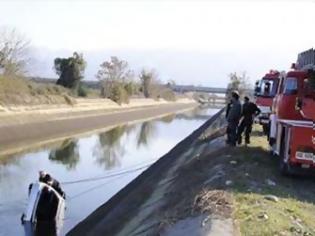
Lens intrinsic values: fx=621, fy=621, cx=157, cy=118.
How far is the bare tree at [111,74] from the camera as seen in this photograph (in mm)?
100188

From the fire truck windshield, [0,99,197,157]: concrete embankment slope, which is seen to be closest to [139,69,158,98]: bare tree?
[0,99,197,157]: concrete embankment slope

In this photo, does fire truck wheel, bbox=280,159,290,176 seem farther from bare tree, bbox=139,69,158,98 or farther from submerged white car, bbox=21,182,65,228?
bare tree, bbox=139,69,158,98

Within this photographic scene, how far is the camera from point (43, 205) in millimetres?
19047

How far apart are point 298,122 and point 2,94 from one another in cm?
4605

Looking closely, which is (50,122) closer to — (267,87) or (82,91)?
(82,91)

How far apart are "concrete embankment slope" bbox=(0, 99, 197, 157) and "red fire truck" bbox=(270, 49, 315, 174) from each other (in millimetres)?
23879

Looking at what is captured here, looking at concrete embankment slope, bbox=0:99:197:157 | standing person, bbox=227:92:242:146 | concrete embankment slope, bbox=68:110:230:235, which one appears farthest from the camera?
concrete embankment slope, bbox=0:99:197:157

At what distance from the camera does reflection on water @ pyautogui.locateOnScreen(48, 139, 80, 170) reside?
116 ft

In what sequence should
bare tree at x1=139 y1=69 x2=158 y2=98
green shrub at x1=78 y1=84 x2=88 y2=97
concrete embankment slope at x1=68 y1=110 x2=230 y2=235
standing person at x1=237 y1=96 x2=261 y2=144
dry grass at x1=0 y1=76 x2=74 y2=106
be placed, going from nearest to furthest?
concrete embankment slope at x1=68 y1=110 x2=230 y2=235, standing person at x1=237 y1=96 x2=261 y2=144, dry grass at x1=0 y1=76 x2=74 y2=106, green shrub at x1=78 y1=84 x2=88 y2=97, bare tree at x1=139 y1=69 x2=158 y2=98

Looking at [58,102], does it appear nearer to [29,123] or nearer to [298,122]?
[29,123]

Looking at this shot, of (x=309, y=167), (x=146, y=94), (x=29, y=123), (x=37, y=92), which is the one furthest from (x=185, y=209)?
(x=146, y=94)

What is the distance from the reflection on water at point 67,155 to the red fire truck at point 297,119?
16.5m

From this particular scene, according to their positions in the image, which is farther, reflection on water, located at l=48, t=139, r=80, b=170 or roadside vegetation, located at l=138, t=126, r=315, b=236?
reflection on water, located at l=48, t=139, r=80, b=170

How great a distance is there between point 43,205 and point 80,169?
13.7 m
